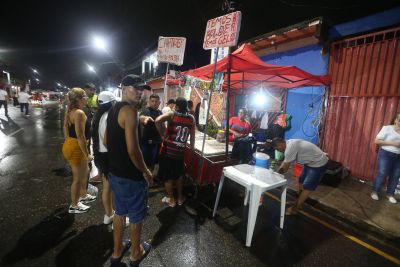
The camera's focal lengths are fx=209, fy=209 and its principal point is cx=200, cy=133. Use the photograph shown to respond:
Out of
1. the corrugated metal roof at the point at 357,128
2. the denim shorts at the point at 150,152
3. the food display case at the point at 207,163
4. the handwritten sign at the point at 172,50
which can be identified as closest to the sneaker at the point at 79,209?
the denim shorts at the point at 150,152

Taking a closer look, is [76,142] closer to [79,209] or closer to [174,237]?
[79,209]

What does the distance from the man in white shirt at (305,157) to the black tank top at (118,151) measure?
105 inches

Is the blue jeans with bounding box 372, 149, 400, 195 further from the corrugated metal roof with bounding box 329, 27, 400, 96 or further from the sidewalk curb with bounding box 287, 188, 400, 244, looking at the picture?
the corrugated metal roof with bounding box 329, 27, 400, 96

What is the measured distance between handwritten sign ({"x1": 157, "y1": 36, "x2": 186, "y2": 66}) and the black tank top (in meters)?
4.47

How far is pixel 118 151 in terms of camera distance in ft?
7.33

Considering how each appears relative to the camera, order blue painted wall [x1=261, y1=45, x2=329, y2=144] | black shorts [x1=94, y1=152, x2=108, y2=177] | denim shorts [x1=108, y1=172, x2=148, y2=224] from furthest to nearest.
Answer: blue painted wall [x1=261, y1=45, x2=329, y2=144]
black shorts [x1=94, y1=152, x2=108, y2=177]
denim shorts [x1=108, y1=172, x2=148, y2=224]

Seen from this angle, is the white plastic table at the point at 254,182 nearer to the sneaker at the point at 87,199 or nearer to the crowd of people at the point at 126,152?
the crowd of people at the point at 126,152

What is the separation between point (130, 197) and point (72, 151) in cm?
181

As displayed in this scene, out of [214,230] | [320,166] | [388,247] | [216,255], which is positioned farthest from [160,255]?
[388,247]

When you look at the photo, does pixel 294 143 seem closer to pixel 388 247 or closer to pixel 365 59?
pixel 388 247

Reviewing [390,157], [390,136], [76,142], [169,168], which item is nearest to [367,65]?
[390,136]

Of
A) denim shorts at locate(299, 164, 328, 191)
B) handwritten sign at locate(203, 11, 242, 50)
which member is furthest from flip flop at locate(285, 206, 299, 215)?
handwritten sign at locate(203, 11, 242, 50)

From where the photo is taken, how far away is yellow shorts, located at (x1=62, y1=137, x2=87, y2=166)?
3.50 m

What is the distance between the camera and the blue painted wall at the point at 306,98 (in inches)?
289
